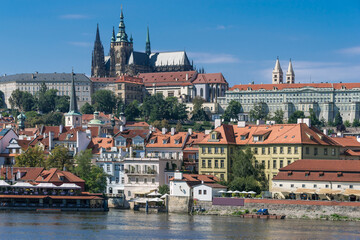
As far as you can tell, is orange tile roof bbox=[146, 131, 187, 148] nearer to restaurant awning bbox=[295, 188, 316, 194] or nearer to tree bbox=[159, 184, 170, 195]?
tree bbox=[159, 184, 170, 195]

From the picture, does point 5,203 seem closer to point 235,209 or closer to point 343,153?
point 235,209

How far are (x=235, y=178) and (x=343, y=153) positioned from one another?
16333 millimetres

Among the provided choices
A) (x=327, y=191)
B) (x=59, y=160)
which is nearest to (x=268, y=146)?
(x=327, y=191)

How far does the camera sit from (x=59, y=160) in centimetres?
10062

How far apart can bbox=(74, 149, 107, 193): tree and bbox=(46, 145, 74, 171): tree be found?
100 inches

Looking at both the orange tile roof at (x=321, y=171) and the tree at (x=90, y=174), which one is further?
the tree at (x=90, y=174)

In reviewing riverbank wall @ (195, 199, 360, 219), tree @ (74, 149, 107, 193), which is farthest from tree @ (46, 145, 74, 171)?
riverbank wall @ (195, 199, 360, 219)

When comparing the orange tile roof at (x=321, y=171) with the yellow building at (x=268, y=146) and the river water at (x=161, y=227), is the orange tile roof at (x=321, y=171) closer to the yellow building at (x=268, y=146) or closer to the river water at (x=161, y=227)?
the yellow building at (x=268, y=146)

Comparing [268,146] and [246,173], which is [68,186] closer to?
[246,173]

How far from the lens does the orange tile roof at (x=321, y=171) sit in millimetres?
A: 82000

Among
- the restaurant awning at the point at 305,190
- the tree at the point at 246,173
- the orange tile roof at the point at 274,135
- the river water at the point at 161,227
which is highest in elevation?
the orange tile roof at the point at 274,135

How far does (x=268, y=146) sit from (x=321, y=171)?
10.7m

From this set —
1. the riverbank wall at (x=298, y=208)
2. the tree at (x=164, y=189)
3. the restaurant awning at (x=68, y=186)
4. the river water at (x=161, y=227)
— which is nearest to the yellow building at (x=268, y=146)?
the tree at (x=164, y=189)

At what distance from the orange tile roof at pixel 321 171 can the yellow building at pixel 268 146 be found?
15.3ft
